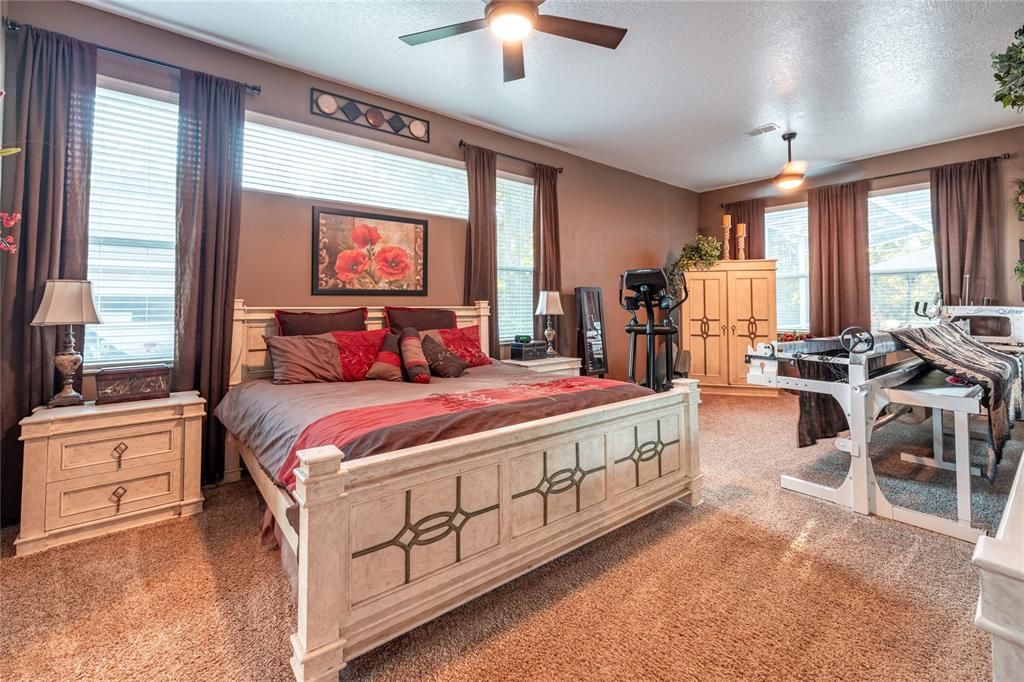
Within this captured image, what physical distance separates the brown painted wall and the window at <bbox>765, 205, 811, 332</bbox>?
213 millimetres

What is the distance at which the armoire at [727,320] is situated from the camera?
18.5 feet

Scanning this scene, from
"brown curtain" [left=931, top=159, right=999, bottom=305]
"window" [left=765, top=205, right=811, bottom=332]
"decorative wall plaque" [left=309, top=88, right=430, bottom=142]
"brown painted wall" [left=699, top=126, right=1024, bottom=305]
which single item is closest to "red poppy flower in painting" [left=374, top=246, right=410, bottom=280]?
"decorative wall plaque" [left=309, top=88, right=430, bottom=142]

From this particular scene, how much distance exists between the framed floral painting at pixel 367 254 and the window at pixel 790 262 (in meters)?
4.80

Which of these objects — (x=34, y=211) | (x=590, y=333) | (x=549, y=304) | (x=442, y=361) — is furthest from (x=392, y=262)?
(x=590, y=333)

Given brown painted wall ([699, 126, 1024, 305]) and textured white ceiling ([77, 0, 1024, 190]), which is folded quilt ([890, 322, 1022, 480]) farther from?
brown painted wall ([699, 126, 1024, 305])

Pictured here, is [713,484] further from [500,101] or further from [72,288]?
[72,288]

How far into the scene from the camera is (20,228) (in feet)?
7.75

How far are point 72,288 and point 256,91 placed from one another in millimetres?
1746

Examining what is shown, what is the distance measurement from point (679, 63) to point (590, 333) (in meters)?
2.65

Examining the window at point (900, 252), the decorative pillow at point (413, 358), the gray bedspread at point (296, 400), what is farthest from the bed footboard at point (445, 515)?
the window at point (900, 252)

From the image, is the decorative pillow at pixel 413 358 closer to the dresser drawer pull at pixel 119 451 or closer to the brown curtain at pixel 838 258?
the dresser drawer pull at pixel 119 451

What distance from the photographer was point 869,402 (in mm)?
2385

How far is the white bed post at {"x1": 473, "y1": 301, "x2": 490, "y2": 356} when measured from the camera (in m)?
4.10

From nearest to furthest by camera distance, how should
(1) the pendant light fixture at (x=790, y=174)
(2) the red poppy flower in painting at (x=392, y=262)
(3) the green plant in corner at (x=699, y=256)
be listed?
(2) the red poppy flower in painting at (x=392, y=262) → (1) the pendant light fixture at (x=790, y=174) → (3) the green plant in corner at (x=699, y=256)
